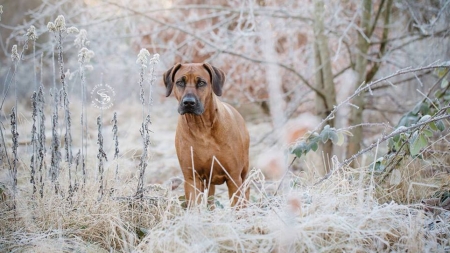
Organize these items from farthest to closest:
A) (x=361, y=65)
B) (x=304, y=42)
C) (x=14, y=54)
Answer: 1. (x=304, y=42)
2. (x=361, y=65)
3. (x=14, y=54)

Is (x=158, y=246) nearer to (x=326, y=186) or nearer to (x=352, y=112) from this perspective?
(x=326, y=186)

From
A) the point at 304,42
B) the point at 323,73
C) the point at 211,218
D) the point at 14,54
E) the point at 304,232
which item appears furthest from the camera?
the point at 304,42

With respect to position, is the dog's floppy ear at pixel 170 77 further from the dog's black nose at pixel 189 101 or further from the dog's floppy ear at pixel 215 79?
the dog's black nose at pixel 189 101

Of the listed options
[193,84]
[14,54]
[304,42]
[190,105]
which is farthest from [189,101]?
[304,42]

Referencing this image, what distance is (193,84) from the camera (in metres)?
3.81

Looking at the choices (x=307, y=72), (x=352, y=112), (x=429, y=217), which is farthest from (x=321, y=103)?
(x=429, y=217)

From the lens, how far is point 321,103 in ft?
21.9

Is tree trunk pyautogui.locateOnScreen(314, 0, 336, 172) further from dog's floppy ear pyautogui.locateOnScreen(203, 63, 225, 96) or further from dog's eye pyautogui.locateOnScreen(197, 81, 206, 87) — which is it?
dog's eye pyautogui.locateOnScreen(197, 81, 206, 87)

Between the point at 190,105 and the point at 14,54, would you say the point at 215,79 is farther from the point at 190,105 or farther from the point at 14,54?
the point at 14,54

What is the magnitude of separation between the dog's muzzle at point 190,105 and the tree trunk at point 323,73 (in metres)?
2.88

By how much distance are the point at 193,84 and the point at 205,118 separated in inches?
11.5

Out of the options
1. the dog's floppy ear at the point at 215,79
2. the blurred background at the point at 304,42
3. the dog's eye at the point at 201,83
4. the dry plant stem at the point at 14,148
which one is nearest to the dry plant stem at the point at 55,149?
the dry plant stem at the point at 14,148

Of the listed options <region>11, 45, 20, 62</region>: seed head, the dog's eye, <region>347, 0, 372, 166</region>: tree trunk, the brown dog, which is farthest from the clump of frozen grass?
<region>347, 0, 372, 166</region>: tree trunk

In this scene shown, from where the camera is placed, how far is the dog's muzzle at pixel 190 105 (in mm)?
3660
